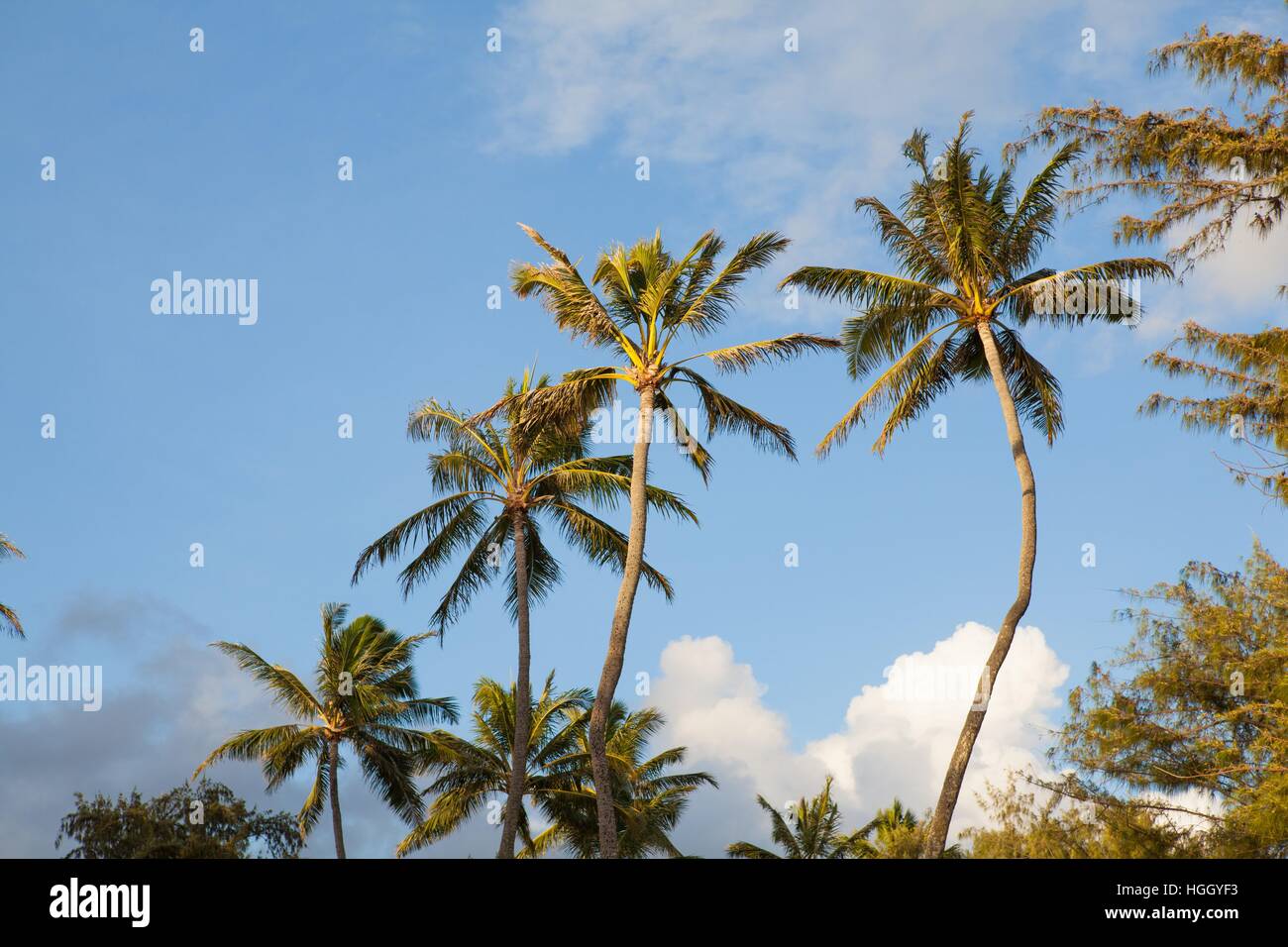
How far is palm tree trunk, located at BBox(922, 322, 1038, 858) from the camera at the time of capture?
17.3 metres

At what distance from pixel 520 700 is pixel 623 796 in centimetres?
933

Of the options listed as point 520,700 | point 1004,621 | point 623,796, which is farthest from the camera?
point 623,796

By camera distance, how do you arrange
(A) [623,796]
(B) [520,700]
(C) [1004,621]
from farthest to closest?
(A) [623,796] < (B) [520,700] < (C) [1004,621]

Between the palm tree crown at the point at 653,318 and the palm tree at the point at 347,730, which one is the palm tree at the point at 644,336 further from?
the palm tree at the point at 347,730

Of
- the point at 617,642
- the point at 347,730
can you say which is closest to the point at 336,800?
the point at 347,730

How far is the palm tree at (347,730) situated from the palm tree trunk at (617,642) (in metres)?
13.8

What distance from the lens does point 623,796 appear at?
32750 millimetres

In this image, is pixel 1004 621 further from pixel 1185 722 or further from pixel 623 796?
pixel 623 796

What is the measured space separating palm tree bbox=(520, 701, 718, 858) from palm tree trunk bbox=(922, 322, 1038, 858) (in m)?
13.3

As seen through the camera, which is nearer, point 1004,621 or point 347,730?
point 1004,621

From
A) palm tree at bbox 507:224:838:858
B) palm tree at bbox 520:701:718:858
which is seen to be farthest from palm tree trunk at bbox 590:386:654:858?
palm tree at bbox 520:701:718:858

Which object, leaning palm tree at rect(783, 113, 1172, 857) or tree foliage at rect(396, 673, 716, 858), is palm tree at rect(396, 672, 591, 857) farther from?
leaning palm tree at rect(783, 113, 1172, 857)
